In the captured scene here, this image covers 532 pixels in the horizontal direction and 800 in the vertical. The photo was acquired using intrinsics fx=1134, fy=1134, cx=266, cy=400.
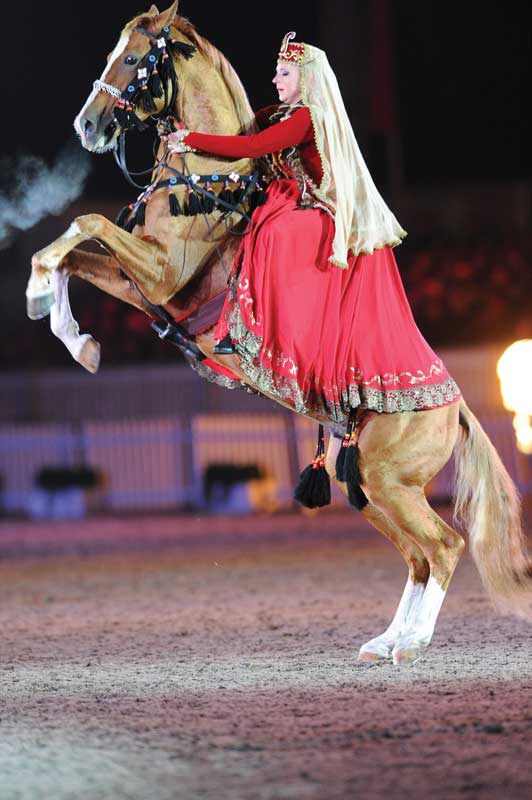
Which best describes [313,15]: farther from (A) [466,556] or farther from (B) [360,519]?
(A) [466,556]

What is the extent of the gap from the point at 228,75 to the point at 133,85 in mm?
538

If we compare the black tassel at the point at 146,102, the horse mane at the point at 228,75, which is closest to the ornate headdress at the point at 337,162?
the horse mane at the point at 228,75

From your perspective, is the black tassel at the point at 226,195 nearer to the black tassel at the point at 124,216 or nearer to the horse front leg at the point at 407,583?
the black tassel at the point at 124,216

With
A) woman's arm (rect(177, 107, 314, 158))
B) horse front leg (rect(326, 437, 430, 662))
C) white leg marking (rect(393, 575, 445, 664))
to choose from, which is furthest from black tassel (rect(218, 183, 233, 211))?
white leg marking (rect(393, 575, 445, 664))

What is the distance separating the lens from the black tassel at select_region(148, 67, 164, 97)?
5930 mm

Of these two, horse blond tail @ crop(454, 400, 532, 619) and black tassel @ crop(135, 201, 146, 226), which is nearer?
black tassel @ crop(135, 201, 146, 226)

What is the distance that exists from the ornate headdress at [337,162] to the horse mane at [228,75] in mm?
359

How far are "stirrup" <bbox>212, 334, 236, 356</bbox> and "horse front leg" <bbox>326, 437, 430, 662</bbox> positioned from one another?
92cm

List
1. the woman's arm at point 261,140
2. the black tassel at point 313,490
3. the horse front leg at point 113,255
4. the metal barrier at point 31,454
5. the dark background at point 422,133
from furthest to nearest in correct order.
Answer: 1. the dark background at point 422,133
2. the metal barrier at point 31,454
3. the black tassel at point 313,490
4. the woman's arm at point 261,140
5. the horse front leg at point 113,255

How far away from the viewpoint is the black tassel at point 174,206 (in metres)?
5.86

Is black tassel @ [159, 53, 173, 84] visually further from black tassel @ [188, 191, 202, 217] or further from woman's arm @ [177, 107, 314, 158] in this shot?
black tassel @ [188, 191, 202, 217]

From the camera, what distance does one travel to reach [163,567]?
11.3 m

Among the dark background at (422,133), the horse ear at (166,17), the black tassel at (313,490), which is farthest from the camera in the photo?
the dark background at (422,133)

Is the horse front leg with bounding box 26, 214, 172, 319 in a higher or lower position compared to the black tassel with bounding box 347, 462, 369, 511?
higher
